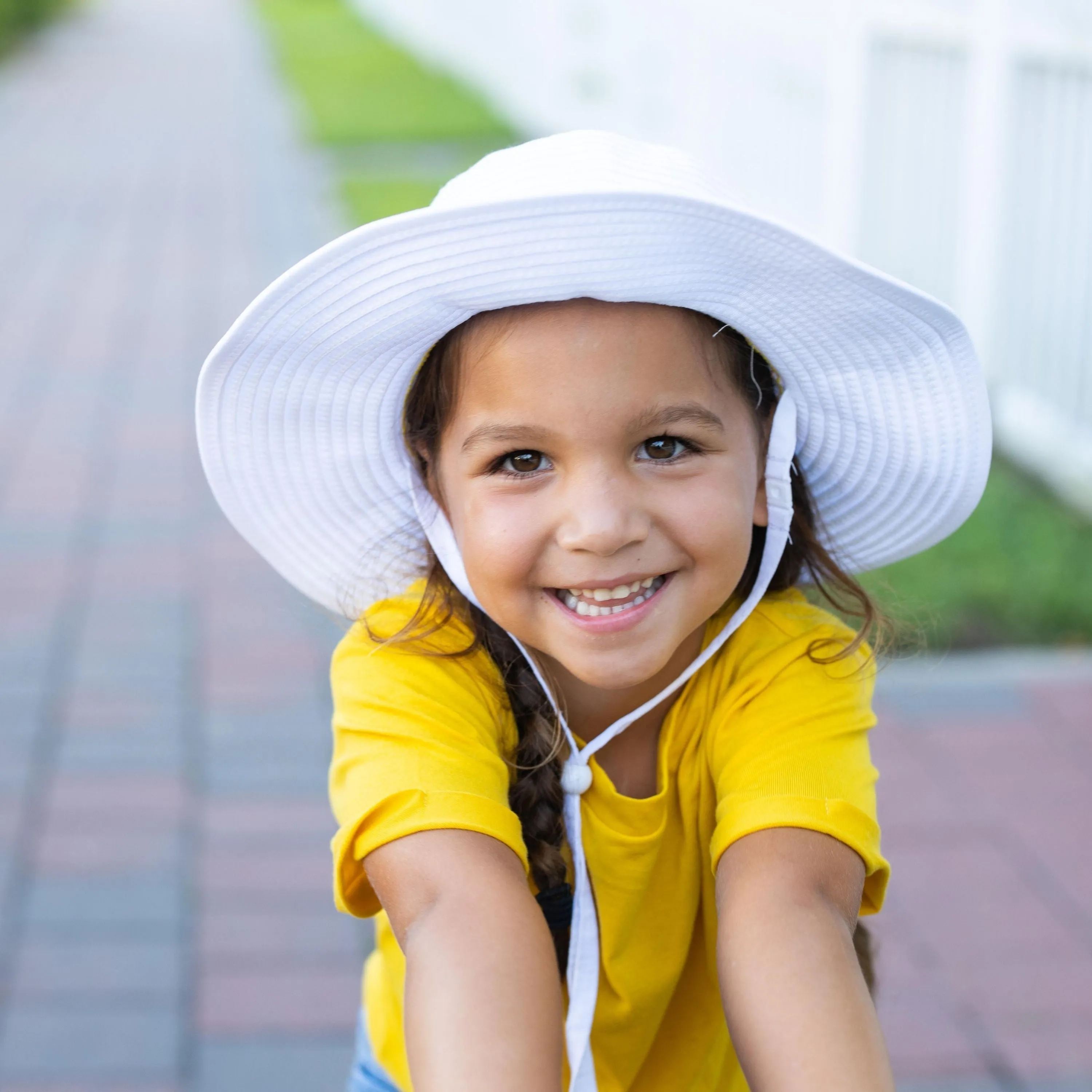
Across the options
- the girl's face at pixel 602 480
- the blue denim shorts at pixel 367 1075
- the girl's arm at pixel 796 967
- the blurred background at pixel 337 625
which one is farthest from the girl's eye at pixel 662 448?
the blue denim shorts at pixel 367 1075

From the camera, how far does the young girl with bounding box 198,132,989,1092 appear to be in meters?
1.26

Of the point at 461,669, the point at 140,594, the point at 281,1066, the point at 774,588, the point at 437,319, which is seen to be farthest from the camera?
the point at 140,594

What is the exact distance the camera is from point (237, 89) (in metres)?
15.6

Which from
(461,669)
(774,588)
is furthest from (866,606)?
(461,669)

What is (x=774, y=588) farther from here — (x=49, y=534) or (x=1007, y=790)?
(x=49, y=534)

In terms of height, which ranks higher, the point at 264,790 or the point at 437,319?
the point at 437,319

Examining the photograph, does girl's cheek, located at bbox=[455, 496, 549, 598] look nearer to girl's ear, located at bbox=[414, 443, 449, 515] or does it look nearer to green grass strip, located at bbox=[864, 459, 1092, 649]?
girl's ear, located at bbox=[414, 443, 449, 515]

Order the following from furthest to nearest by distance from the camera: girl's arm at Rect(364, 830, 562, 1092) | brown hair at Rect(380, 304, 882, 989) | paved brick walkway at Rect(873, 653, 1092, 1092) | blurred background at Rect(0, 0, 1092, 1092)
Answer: blurred background at Rect(0, 0, 1092, 1092) → paved brick walkway at Rect(873, 653, 1092, 1092) → brown hair at Rect(380, 304, 882, 989) → girl's arm at Rect(364, 830, 562, 1092)

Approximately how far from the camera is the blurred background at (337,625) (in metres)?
2.72

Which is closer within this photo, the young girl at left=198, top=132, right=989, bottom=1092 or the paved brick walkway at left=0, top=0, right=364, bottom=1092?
the young girl at left=198, top=132, right=989, bottom=1092

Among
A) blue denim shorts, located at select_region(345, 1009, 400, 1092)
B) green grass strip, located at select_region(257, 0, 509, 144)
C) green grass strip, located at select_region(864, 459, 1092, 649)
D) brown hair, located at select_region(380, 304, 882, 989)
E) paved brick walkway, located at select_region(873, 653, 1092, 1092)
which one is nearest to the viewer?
brown hair, located at select_region(380, 304, 882, 989)

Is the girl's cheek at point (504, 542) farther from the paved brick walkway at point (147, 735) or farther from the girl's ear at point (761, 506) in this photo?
the paved brick walkway at point (147, 735)

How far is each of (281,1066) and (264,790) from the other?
35.9 inches

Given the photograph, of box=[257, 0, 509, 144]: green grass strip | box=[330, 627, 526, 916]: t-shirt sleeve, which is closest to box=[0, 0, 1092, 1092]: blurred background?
box=[330, 627, 526, 916]: t-shirt sleeve
